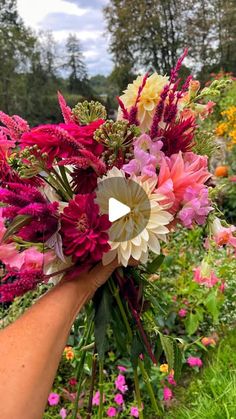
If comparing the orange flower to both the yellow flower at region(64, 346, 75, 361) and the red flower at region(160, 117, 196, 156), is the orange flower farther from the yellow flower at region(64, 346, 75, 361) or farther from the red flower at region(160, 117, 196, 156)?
the red flower at region(160, 117, 196, 156)

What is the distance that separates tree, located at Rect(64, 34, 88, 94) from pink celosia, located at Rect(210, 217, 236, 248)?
21.3 meters

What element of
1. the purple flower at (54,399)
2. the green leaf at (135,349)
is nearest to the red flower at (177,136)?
the green leaf at (135,349)

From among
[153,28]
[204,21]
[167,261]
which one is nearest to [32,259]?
[167,261]

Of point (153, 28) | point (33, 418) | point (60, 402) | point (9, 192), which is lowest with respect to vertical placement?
point (60, 402)

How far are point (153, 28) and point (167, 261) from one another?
53.8 ft

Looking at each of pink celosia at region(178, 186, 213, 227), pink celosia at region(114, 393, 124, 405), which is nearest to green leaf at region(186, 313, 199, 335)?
pink celosia at region(114, 393, 124, 405)

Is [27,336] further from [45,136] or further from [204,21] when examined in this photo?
[204,21]

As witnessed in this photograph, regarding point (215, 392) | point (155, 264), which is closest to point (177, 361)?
point (155, 264)

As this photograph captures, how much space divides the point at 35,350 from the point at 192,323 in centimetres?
174

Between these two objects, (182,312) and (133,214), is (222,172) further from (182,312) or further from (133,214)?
(133,214)

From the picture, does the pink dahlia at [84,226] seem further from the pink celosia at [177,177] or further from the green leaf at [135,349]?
the green leaf at [135,349]

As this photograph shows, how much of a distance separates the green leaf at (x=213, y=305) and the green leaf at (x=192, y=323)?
0.08 metres

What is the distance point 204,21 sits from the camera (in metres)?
15.8

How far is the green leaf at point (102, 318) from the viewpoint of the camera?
0.91 meters
